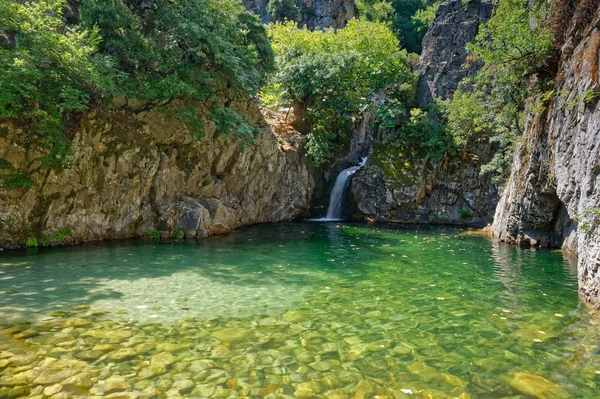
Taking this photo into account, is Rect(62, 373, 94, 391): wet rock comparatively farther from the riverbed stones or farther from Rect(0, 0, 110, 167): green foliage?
Rect(0, 0, 110, 167): green foliage

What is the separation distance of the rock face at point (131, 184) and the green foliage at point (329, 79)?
552cm

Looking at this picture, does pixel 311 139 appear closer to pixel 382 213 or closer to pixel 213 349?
pixel 382 213

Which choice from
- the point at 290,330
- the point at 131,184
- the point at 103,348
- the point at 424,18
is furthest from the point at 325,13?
the point at 103,348

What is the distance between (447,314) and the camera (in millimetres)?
6320

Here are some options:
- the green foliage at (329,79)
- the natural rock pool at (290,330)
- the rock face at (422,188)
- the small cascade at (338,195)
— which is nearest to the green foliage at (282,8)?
the green foliage at (329,79)

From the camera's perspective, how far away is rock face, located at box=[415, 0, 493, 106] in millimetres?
27828

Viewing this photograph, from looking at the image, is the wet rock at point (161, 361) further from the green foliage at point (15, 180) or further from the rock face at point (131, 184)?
the rock face at point (131, 184)

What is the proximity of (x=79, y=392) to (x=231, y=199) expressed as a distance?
53.7 ft

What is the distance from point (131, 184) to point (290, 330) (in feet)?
39.3

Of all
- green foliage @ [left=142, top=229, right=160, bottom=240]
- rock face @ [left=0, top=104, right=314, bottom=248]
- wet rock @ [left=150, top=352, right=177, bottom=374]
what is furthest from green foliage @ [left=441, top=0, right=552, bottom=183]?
green foliage @ [left=142, top=229, right=160, bottom=240]

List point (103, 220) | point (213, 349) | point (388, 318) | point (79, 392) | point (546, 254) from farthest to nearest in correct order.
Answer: point (103, 220), point (546, 254), point (388, 318), point (213, 349), point (79, 392)

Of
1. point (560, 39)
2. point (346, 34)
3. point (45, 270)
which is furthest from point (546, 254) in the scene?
point (346, 34)

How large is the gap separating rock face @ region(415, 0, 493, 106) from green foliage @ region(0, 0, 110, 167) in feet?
78.8

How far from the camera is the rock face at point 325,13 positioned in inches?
1916
